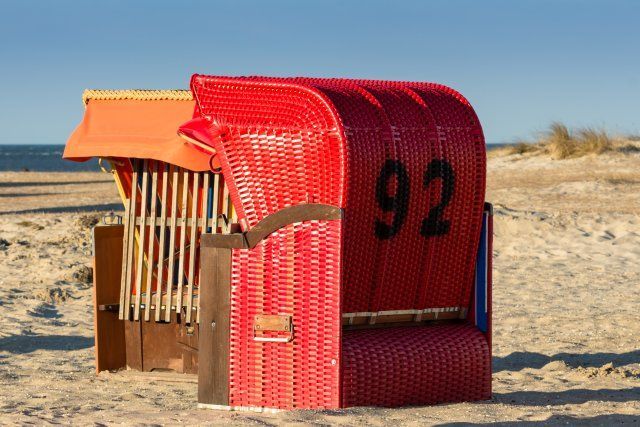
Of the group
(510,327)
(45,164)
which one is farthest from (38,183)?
(45,164)

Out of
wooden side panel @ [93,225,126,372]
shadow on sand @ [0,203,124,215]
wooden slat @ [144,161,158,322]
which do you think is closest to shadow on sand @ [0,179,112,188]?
shadow on sand @ [0,203,124,215]

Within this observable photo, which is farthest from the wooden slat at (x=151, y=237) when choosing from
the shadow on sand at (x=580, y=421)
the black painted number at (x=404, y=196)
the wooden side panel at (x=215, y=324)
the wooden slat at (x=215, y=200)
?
the shadow on sand at (x=580, y=421)

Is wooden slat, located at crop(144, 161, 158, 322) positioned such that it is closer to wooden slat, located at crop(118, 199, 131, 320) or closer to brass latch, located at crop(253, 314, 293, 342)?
wooden slat, located at crop(118, 199, 131, 320)

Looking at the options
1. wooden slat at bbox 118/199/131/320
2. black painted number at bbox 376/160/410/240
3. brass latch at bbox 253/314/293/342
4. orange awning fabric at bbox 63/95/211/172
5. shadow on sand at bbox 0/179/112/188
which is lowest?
brass latch at bbox 253/314/293/342

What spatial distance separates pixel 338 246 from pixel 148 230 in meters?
2.53

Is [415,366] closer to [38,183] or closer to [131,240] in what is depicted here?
[131,240]

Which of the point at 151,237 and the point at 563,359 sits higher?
the point at 151,237

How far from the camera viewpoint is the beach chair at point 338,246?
6254 mm

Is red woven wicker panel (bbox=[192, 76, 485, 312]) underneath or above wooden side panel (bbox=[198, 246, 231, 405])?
above

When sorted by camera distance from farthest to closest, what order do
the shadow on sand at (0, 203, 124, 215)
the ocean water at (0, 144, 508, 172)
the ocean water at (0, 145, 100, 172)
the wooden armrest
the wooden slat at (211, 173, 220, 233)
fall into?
the ocean water at (0, 145, 100, 172), the ocean water at (0, 144, 508, 172), the shadow on sand at (0, 203, 124, 215), the wooden slat at (211, 173, 220, 233), the wooden armrest

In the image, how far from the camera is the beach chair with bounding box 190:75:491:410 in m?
6.25

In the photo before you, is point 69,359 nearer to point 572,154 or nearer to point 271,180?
point 271,180

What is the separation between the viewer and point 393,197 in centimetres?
650

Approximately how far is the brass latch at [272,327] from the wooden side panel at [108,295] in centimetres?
211
